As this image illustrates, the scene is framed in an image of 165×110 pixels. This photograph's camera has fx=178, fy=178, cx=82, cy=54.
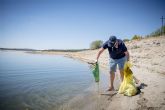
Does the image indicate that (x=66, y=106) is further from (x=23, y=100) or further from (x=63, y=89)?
(x=63, y=89)

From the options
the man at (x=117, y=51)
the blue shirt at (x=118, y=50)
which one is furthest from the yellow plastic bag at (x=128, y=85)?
the blue shirt at (x=118, y=50)

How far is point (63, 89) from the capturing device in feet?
29.0

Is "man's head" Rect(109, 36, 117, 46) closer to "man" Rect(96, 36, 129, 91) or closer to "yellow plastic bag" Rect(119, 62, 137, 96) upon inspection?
"man" Rect(96, 36, 129, 91)

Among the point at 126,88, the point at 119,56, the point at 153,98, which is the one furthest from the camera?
the point at 119,56

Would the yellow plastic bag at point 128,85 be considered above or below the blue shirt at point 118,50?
below

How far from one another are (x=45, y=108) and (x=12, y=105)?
132cm

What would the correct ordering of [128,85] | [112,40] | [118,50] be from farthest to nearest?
[118,50] < [112,40] < [128,85]

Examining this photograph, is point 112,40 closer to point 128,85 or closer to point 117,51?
point 117,51

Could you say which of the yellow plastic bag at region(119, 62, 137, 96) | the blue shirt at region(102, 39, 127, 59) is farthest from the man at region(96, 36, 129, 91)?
the yellow plastic bag at region(119, 62, 137, 96)

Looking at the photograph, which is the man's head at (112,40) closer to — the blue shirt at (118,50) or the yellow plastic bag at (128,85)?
the blue shirt at (118,50)

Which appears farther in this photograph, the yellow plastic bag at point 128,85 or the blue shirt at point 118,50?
the blue shirt at point 118,50

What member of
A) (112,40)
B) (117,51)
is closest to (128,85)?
(117,51)

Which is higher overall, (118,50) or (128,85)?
(118,50)

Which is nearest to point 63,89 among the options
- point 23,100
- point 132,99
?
point 23,100
